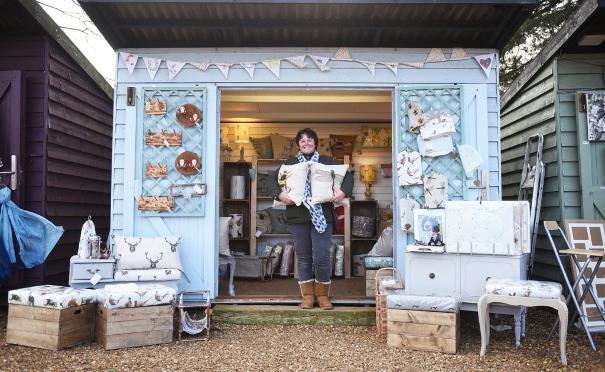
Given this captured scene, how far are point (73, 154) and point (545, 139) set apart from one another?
18.3ft

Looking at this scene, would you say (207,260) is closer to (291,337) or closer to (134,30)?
(291,337)

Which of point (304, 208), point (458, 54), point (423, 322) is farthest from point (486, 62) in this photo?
point (423, 322)

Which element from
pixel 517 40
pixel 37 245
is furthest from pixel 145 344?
pixel 517 40

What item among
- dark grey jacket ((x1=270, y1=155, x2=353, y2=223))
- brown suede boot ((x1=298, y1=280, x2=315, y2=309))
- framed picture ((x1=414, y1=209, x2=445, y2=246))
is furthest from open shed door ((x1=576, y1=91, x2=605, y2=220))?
brown suede boot ((x1=298, y1=280, x2=315, y2=309))

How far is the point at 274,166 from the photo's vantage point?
7902 mm

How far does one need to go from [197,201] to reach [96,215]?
2628 millimetres

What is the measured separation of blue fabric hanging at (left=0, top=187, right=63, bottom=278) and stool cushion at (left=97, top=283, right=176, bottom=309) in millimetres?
1287

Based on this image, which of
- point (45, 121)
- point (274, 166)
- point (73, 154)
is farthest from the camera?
point (274, 166)

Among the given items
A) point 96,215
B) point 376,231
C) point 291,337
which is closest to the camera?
point 291,337

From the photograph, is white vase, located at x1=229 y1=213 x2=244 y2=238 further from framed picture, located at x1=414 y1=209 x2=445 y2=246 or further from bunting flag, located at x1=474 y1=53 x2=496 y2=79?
bunting flag, located at x1=474 y1=53 x2=496 y2=79

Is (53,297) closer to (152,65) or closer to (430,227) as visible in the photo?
(152,65)

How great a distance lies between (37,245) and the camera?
16.7 feet

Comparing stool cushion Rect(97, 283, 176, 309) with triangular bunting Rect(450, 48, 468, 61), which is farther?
triangular bunting Rect(450, 48, 468, 61)

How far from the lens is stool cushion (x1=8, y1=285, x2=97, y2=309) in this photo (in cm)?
391
